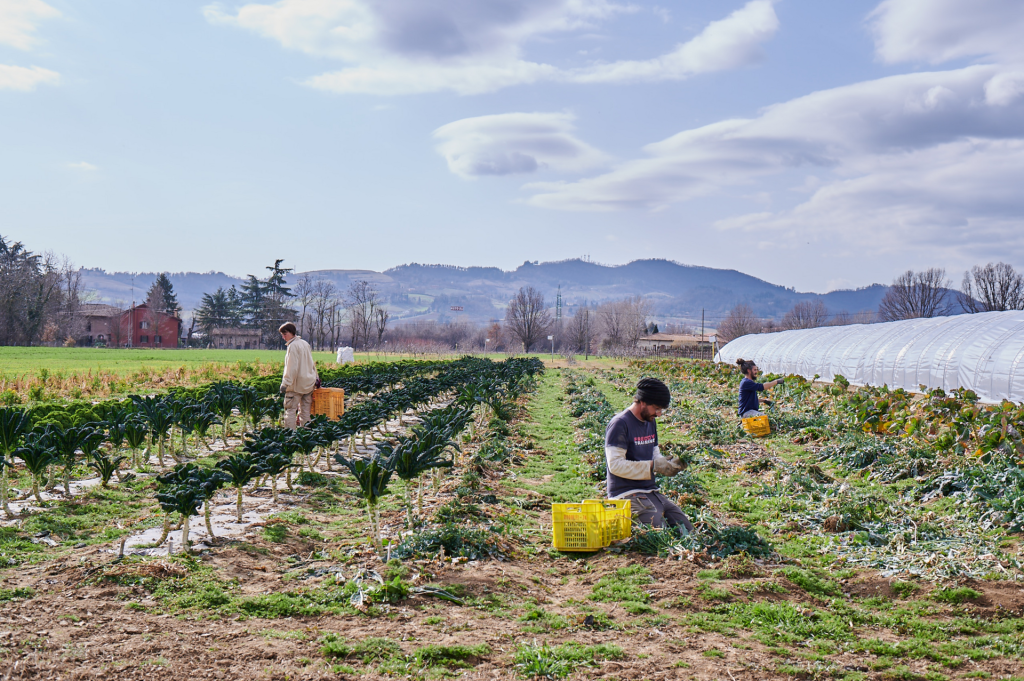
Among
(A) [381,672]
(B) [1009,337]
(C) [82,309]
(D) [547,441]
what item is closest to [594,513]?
(A) [381,672]

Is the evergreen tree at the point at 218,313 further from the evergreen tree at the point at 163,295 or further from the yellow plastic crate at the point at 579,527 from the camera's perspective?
the yellow plastic crate at the point at 579,527

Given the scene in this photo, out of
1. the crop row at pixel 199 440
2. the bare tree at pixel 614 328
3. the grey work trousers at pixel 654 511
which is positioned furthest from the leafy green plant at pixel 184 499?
the bare tree at pixel 614 328

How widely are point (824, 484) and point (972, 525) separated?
6.93ft

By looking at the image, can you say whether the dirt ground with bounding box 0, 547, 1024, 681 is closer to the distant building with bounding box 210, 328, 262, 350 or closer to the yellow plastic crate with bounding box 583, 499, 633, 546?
the yellow plastic crate with bounding box 583, 499, 633, 546

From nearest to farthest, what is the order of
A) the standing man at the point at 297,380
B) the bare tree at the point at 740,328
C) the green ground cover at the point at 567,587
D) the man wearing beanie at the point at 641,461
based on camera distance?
the green ground cover at the point at 567,587
the man wearing beanie at the point at 641,461
the standing man at the point at 297,380
the bare tree at the point at 740,328

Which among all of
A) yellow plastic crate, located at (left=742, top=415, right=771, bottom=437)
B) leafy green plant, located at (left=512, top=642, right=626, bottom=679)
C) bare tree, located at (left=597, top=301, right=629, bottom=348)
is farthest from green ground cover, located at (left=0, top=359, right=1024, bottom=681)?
bare tree, located at (left=597, top=301, right=629, bottom=348)

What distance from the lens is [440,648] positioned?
413 centimetres

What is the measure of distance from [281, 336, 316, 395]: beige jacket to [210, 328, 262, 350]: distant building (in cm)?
9062

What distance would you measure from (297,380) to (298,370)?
0.61 ft

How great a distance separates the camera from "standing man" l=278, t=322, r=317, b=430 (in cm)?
1102

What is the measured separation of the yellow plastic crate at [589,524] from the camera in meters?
6.24

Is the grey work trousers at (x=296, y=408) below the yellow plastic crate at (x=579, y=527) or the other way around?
the other way around

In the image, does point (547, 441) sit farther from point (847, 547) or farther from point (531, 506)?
point (847, 547)

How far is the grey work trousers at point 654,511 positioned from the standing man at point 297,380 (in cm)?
622
